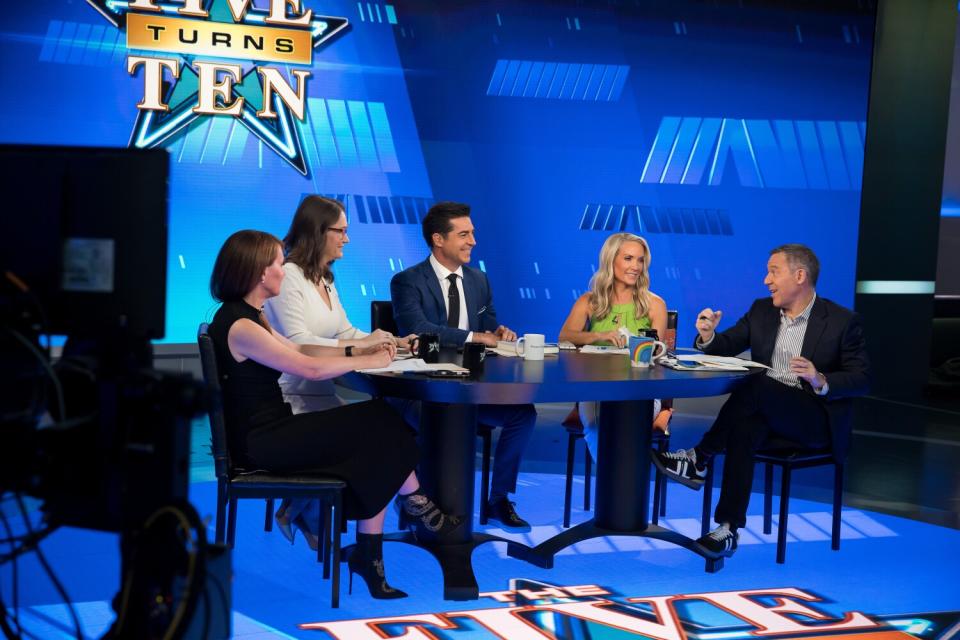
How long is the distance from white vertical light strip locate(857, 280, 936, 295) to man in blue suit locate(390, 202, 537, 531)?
4.72 metres

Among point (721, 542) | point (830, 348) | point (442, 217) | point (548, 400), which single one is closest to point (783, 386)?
point (830, 348)

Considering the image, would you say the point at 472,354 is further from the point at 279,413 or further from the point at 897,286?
the point at 897,286

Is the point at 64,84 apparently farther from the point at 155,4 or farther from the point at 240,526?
the point at 240,526

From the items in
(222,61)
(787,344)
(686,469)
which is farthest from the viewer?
(222,61)

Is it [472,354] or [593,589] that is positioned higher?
[472,354]

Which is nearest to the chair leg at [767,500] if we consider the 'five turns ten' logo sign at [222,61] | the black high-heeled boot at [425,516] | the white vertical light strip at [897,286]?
the black high-heeled boot at [425,516]

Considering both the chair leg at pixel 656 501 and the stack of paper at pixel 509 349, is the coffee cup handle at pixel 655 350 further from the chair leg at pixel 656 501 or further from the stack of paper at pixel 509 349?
the chair leg at pixel 656 501

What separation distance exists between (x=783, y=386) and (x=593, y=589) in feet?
3.66

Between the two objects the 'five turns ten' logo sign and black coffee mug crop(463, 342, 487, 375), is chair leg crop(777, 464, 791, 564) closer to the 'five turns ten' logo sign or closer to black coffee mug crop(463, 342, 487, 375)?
black coffee mug crop(463, 342, 487, 375)

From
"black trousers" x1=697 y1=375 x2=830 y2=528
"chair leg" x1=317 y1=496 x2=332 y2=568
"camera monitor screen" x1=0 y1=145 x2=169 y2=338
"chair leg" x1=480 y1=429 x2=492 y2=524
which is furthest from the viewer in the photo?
"chair leg" x1=480 y1=429 x2=492 y2=524

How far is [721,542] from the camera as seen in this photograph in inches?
144

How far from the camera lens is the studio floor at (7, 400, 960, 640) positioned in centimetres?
300

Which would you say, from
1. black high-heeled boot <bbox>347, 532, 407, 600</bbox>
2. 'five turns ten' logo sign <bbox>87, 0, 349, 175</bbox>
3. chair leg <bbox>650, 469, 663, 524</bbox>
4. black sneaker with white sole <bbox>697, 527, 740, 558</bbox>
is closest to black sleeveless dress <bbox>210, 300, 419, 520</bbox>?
black high-heeled boot <bbox>347, 532, 407, 600</bbox>

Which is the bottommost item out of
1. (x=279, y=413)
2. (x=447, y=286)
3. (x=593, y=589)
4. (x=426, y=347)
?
(x=593, y=589)
